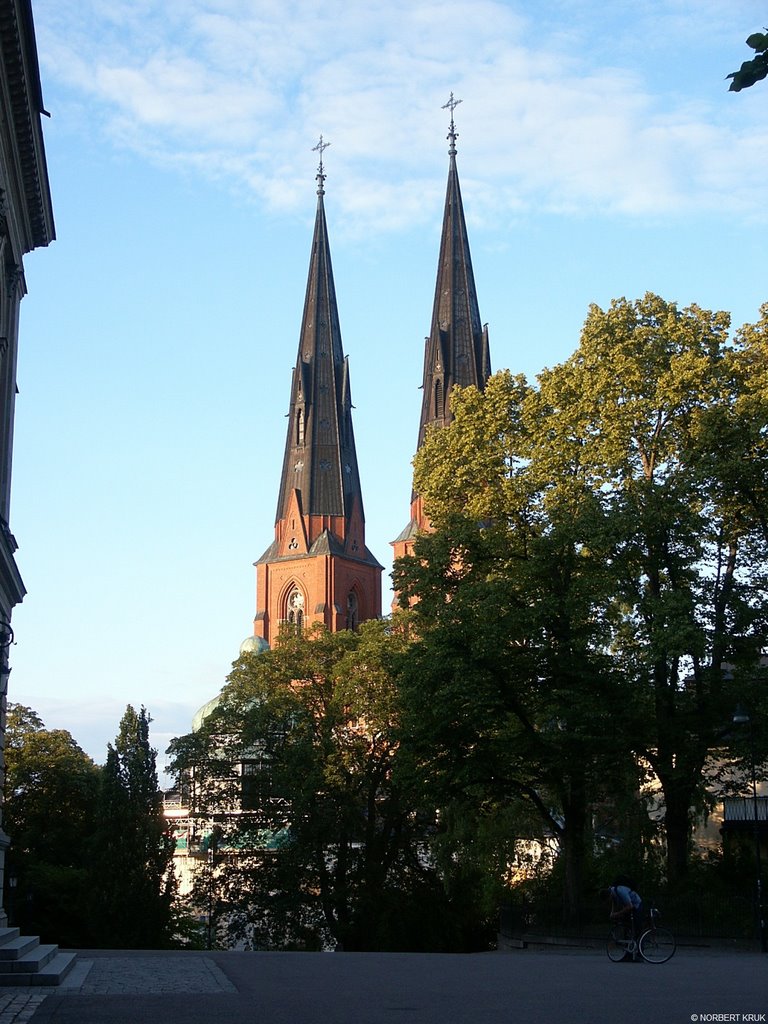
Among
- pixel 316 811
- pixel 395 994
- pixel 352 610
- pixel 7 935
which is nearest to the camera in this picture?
pixel 395 994

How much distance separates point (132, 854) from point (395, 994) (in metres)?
39.4

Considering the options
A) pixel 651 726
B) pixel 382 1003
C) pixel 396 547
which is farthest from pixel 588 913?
pixel 396 547

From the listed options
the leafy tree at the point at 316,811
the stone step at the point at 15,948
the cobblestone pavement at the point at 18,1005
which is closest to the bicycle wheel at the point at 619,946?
the stone step at the point at 15,948

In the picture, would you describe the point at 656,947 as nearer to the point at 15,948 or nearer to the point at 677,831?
the point at 15,948

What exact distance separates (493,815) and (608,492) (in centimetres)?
1063

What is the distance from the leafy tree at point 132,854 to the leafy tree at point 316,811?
265cm

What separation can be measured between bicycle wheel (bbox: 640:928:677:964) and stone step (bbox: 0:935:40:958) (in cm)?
948

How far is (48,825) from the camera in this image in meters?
56.9

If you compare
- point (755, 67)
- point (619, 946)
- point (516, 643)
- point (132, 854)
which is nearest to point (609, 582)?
point (516, 643)

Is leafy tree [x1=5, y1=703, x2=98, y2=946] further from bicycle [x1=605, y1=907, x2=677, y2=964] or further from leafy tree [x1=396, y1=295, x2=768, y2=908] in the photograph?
bicycle [x1=605, y1=907, x2=677, y2=964]

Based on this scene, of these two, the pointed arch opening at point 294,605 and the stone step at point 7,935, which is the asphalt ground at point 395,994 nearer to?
the stone step at point 7,935

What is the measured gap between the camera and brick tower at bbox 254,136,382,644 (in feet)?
339

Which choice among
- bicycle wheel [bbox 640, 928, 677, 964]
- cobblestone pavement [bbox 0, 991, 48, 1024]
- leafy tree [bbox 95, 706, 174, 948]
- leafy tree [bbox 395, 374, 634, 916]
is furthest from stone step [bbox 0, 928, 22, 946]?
leafy tree [bbox 95, 706, 174, 948]

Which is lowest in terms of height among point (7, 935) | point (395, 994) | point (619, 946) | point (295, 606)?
point (619, 946)
